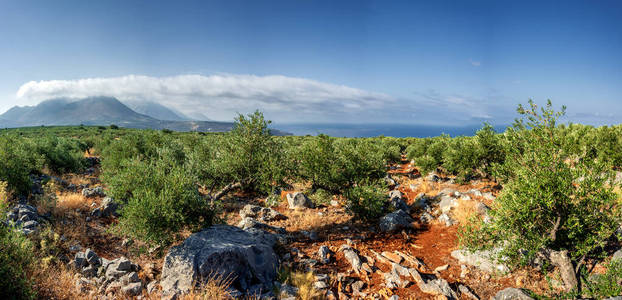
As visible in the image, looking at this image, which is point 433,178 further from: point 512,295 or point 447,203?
point 512,295

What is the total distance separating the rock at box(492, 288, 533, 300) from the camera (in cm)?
858

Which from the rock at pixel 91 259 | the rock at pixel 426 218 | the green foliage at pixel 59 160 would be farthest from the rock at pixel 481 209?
the green foliage at pixel 59 160

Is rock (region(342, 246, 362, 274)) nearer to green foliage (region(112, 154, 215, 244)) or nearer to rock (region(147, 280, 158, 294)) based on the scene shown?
green foliage (region(112, 154, 215, 244))

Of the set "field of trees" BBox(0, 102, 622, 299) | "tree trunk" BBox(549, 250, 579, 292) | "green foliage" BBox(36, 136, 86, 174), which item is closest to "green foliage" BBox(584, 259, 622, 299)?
"field of trees" BBox(0, 102, 622, 299)

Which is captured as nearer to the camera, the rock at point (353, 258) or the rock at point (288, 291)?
the rock at point (288, 291)

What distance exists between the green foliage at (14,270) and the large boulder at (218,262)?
12.4 feet

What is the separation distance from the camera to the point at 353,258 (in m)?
12.8

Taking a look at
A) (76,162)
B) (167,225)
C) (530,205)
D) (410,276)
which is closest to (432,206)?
(410,276)

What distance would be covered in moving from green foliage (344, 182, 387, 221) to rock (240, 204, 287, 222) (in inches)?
215

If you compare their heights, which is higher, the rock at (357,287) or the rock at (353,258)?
the rock at (353,258)

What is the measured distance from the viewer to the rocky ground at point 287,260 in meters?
9.78

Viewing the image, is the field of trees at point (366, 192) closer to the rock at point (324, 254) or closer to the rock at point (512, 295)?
the rock at point (512, 295)

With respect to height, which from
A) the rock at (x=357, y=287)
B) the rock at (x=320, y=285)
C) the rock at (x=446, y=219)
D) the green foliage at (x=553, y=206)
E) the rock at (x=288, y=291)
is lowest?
the rock at (x=357, y=287)

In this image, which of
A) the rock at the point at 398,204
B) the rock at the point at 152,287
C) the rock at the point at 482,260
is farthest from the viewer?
the rock at the point at 398,204
